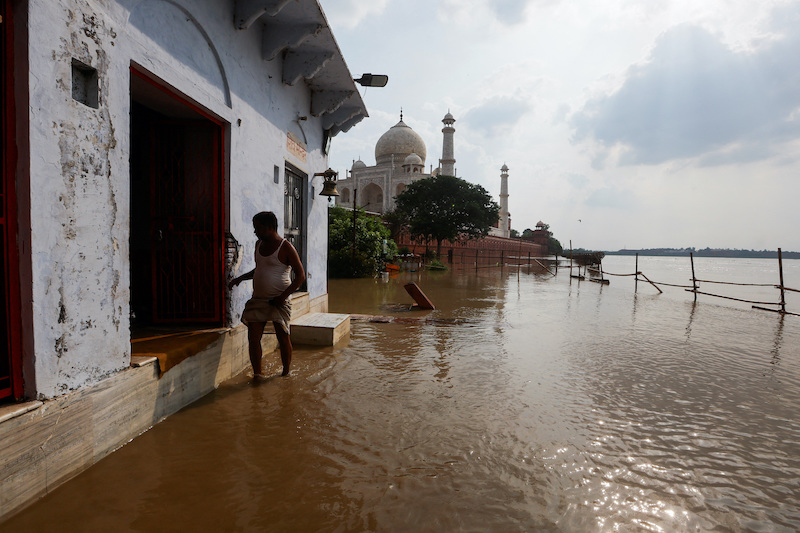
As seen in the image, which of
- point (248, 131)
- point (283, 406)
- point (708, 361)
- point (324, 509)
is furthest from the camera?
point (708, 361)

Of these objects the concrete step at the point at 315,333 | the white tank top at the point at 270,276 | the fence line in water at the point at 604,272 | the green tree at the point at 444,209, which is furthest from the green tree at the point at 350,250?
the white tank top at the point at 270,276

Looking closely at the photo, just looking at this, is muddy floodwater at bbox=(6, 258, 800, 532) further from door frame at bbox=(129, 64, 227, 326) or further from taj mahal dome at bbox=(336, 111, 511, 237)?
taj mahal dome at bbox=(336, 111, 511, 237)

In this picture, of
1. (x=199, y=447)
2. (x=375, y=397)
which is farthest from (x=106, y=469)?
(x=375, y=397)

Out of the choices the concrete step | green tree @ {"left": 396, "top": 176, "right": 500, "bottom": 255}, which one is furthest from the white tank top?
green tree @ {"left": 396, "top": 176, "right": 500, "bottom": 255}

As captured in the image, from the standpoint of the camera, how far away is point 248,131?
4758 millimetres

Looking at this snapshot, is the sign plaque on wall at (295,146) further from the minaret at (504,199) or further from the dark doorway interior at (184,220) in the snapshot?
the minaret at (504,199)

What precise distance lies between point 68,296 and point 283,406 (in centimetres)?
182

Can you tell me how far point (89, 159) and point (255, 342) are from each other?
2.16m

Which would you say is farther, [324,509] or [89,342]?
[89,342]

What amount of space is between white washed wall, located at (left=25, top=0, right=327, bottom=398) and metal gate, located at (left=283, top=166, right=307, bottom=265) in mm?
2437

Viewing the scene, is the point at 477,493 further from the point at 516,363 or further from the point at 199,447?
the point at 516,363

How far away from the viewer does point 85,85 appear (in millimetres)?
2637

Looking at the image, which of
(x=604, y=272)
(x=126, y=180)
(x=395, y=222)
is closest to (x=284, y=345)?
(x=126, y=180)

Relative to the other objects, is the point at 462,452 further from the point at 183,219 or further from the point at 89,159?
the point at 183,219
